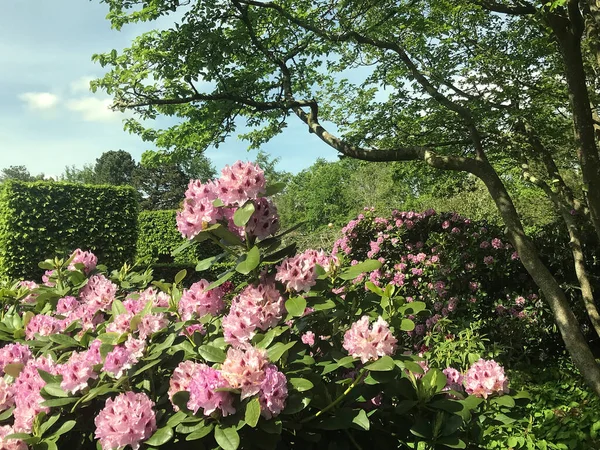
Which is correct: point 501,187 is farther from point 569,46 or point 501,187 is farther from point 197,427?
point 197,427

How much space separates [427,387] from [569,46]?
3.75 metres

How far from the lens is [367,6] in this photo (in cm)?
506

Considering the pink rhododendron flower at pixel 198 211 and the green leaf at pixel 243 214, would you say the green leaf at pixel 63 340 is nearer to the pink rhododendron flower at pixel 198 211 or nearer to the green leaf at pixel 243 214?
the pink rhododendron flower at pixel 198 211

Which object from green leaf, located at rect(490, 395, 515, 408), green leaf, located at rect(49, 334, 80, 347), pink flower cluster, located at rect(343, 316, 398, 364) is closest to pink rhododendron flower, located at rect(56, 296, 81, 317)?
green leaf, located at rect(49, 334, 80, 347)

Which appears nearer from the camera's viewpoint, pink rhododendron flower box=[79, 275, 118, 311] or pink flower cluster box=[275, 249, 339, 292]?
pink flower cluster box=[275, 249, 339, 292]

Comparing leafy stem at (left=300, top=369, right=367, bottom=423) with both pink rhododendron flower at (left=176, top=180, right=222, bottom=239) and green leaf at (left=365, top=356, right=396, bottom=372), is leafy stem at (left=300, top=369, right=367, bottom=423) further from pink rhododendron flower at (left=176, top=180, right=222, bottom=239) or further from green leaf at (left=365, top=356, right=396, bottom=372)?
pink rhododendron flower at (left=176, top=180, right=222, bottom=239)

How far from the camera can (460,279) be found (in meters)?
5.62

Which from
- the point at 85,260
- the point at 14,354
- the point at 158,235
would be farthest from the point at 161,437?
the point at 158,235

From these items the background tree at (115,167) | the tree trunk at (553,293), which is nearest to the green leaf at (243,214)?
the tree trunk at (553,293)

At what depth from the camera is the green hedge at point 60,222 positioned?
982cm

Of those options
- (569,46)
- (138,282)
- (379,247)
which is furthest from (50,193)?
(569,46)

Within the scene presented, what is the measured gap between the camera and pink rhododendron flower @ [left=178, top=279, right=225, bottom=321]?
1.59 meters

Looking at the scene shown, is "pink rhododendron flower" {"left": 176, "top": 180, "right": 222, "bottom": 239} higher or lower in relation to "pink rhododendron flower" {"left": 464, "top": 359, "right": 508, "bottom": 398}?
higher

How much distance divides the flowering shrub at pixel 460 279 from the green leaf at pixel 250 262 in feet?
10.9
